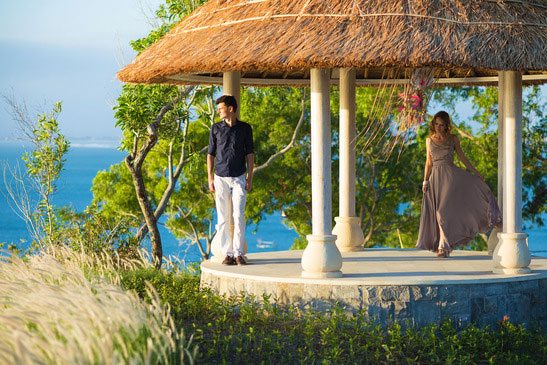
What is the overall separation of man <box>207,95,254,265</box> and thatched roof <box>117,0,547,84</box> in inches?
33.0

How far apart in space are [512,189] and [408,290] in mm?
1808

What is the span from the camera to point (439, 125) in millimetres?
12742

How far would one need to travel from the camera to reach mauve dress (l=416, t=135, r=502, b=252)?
12.9m

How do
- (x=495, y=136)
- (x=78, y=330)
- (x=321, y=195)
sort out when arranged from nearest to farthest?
(x=78, y=330) < (x=321, y=195) < (x=495, y=136)

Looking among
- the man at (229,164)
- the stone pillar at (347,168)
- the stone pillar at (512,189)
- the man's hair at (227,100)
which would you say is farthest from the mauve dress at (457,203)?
the man's hair at (227,100)

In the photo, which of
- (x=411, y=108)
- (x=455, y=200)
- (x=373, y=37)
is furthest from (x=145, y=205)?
(x=373, y=37)

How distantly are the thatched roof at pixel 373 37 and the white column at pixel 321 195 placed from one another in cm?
48

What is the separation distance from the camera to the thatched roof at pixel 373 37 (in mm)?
10383

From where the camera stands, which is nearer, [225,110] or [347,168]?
[225,110]

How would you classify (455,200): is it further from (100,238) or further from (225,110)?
(100,238)

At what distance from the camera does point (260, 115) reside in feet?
87.7

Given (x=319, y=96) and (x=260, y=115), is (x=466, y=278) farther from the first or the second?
(x=260, y=115)

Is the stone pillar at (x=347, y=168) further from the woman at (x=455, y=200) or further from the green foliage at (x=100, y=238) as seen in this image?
the green foliage at (x=100, y=238)

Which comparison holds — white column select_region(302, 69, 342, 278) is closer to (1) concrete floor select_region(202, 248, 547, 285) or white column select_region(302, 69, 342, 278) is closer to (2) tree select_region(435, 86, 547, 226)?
(1) concrete floor select_region(202, 248, 547, 285)
